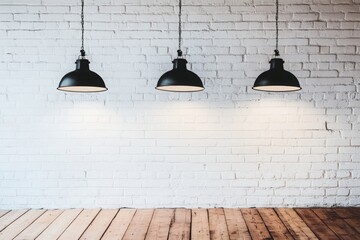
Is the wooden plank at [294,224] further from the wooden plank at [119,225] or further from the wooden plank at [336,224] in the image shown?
the wooden plank at [119,225]

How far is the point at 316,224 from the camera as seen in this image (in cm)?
351

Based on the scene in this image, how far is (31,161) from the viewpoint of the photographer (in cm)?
411

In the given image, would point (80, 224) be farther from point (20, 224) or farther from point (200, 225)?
point (200, 225)

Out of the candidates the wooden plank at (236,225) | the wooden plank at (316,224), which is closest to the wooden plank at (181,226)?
the wooden plank at (236,225)

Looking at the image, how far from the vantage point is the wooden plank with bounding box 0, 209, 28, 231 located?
3.58 metres

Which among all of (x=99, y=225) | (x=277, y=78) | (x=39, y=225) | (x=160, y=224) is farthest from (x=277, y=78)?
(x=39, y=225)

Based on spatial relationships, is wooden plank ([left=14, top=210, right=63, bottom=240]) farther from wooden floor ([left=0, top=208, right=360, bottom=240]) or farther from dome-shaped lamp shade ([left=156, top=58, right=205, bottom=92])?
dome-shaped lamp shade ([left=156, top=58, right=205, bottom=92])

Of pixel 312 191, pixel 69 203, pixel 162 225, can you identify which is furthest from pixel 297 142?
pixel 69 203

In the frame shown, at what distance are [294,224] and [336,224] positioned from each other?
42 centimetres

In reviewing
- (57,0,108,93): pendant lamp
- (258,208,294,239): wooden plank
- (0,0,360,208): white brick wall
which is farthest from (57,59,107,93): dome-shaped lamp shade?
(258,208,294,239): wooden plank

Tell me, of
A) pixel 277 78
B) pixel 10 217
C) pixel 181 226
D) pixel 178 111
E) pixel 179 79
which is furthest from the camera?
pixel 178 111

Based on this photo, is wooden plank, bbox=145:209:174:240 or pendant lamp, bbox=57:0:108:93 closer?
pendant lamp, bbox=57:0:108:93

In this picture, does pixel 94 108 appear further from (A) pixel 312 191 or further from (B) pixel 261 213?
(A) pixel 312 191

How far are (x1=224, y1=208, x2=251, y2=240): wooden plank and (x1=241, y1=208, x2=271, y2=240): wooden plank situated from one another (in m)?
0.05
